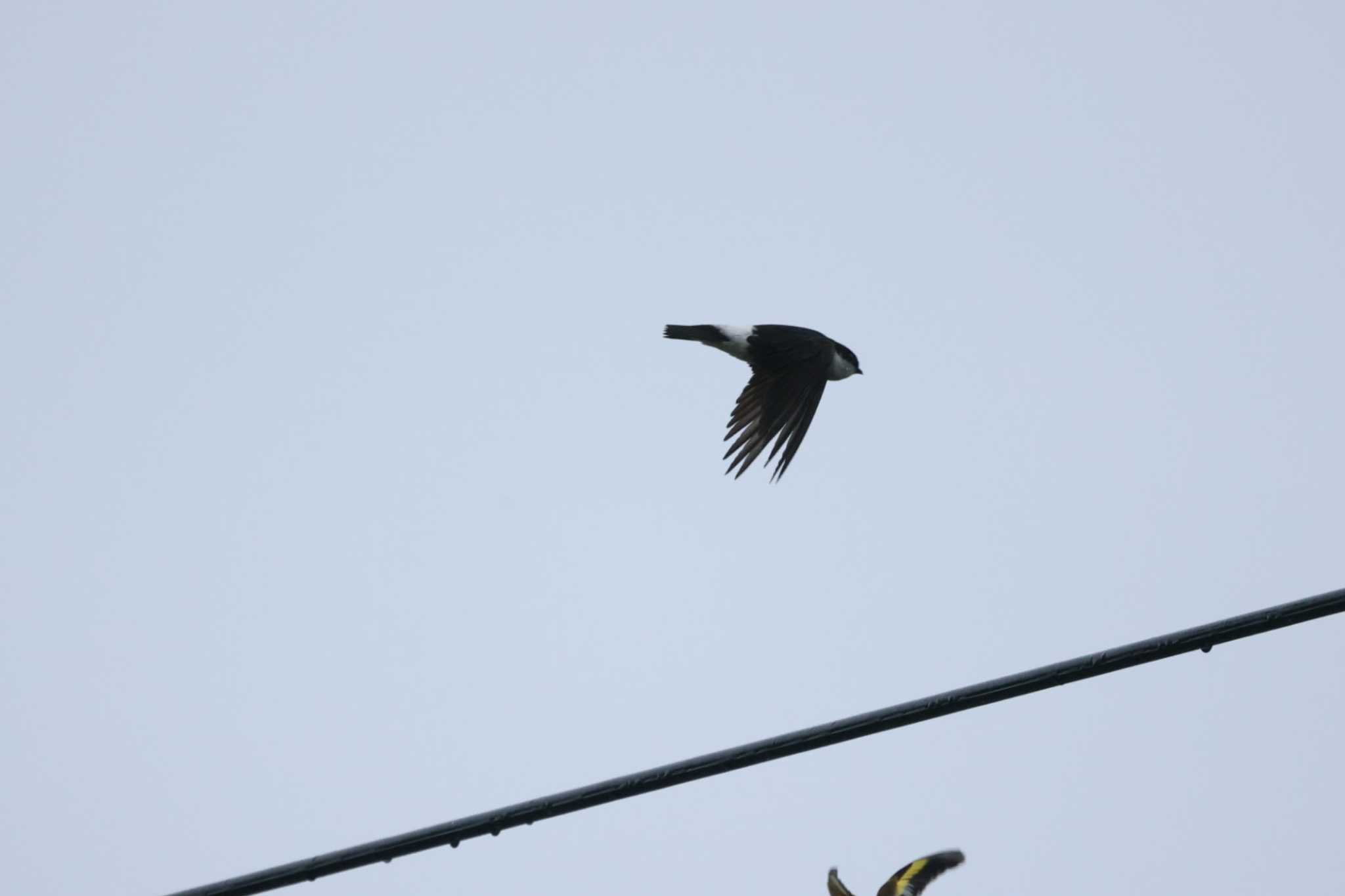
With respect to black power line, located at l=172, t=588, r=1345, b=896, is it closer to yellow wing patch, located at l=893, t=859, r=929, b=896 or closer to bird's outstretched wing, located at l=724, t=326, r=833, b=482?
yellow wing patch, located at l=893, t=859, r=929, b=896

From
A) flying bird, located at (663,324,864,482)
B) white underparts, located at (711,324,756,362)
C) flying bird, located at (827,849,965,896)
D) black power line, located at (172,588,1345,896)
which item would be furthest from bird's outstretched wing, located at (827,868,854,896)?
white underparts, located at (711,324,756,362)

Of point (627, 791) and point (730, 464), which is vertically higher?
point (730, 464)

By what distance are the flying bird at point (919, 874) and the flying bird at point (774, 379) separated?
3.62 meters

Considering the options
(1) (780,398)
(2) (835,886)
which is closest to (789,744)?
(2) (835,886)

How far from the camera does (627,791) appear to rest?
3.55m

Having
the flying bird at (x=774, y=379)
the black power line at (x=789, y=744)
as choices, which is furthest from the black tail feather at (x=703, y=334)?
the black power line at (x=789, y=744)

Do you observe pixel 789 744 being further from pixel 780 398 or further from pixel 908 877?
pixel 780 398

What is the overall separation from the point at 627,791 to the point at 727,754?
25 centimetres

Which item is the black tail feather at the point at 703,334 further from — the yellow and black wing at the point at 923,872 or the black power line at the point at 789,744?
the black power line at the point at 789,744

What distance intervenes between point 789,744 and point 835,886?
1517 mm

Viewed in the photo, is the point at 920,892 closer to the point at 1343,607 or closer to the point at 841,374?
the point at 1343,607

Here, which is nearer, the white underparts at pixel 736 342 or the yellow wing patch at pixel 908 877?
the yellow wing patch at pixel 908 877

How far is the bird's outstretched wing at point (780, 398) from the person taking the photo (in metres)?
9.21

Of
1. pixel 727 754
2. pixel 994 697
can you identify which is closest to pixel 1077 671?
pixel 994 697
